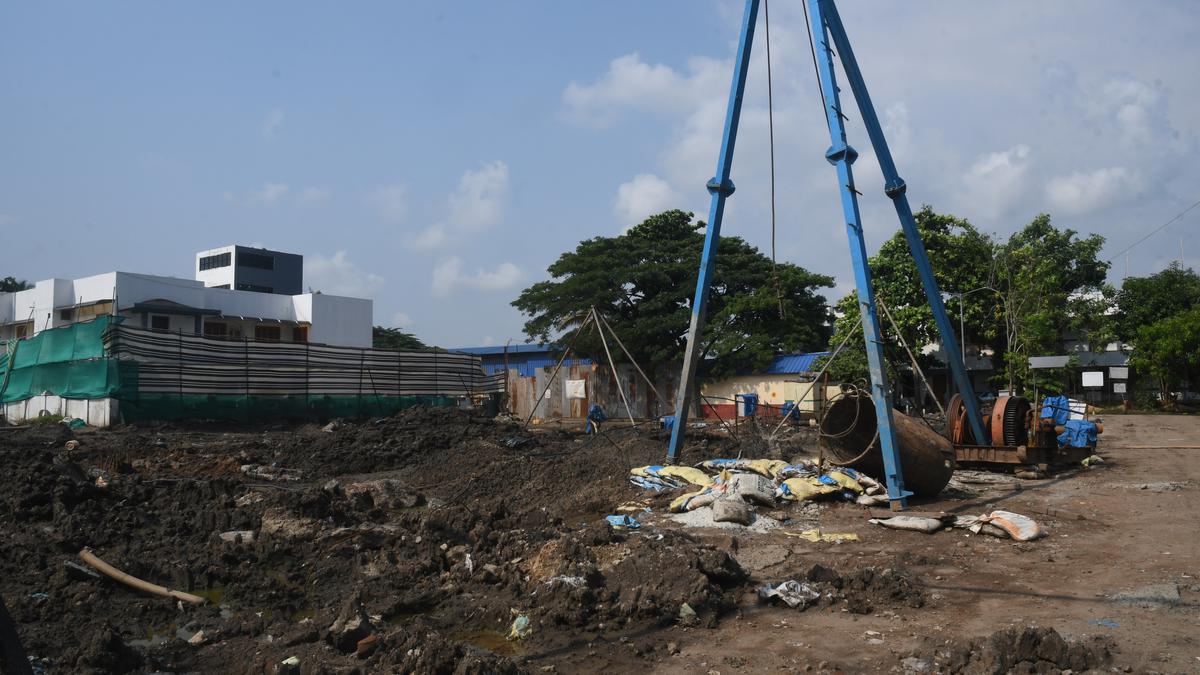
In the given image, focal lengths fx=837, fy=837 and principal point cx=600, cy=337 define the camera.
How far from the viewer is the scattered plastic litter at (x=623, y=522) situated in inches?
353

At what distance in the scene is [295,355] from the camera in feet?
81.7

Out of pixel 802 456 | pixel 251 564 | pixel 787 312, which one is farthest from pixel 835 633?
pixel 787 312

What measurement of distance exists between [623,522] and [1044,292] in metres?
29.4

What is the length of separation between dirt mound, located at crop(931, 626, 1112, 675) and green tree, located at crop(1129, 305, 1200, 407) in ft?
105

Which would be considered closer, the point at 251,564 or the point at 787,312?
the point at 251,564

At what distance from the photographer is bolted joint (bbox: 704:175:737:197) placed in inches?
488

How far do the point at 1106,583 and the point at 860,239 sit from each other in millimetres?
5174

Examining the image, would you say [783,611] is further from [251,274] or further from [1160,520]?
[251,274]

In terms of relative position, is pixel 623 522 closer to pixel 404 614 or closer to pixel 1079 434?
pixel 404 614

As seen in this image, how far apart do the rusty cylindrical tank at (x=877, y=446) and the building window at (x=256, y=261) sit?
54942 mm

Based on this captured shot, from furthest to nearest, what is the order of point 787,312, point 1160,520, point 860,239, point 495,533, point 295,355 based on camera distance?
1. point 787,312
2. point 295,355
3. point 860,239
4. point 1160,520
5. point 495,533

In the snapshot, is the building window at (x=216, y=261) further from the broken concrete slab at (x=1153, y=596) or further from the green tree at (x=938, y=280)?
the broken concrete slab at (x=1153, y=596)

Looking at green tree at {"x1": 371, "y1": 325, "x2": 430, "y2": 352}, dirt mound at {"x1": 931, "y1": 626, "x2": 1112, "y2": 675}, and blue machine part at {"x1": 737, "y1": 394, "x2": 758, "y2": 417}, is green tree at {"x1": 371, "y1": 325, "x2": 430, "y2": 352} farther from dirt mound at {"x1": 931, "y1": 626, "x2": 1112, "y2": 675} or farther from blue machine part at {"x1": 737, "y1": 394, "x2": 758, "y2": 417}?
dirt mound at {"x1": 931, "y1": 626, "x2": 1112, "y2": 675}

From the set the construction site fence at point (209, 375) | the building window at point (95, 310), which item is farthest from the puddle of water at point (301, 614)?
the building window at point (95, 310)
